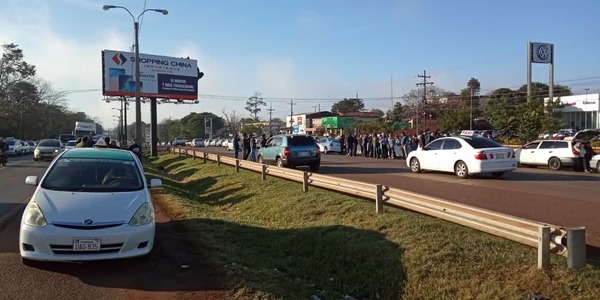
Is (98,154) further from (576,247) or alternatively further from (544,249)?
(576,247)

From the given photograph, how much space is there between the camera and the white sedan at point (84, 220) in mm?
6031

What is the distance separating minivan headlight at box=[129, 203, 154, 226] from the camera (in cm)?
647

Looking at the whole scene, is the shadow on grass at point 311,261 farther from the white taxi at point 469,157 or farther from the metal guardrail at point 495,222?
the white taxi at point 469,157

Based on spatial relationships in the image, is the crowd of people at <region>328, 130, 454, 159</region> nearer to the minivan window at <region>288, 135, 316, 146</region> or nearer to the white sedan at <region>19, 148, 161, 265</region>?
the minivan window at <region>288, 135, 316, 146</region>

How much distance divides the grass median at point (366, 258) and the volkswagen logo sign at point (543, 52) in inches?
1889

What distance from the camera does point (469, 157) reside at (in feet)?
51.7

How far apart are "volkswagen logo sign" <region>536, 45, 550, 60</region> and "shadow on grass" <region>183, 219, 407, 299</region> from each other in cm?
4988

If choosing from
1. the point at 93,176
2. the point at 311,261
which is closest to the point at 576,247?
the point at 311,261

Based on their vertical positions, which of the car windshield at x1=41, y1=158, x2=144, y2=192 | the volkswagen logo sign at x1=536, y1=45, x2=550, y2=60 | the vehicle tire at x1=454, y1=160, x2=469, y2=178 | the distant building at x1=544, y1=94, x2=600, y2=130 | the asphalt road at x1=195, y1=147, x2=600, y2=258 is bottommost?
the asphalt road at x1=195, y1=147, x2=600, y2=258

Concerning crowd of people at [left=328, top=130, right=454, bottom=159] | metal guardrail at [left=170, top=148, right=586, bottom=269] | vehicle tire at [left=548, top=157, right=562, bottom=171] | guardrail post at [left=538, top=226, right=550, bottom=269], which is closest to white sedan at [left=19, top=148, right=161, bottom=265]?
metal guardrail at [left=170, top=148, right=586, bottom=269]

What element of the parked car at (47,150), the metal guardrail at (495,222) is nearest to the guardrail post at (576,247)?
the metal guardrail at (495,222)

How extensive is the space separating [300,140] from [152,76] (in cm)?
2877

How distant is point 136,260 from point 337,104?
141977mm

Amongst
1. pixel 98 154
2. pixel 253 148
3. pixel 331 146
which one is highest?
pixel 98 154
